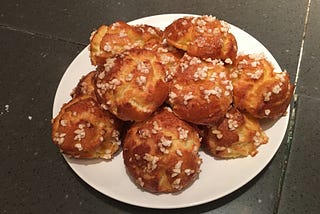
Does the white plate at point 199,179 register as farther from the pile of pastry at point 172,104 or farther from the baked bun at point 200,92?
the baked bun at point 200,92

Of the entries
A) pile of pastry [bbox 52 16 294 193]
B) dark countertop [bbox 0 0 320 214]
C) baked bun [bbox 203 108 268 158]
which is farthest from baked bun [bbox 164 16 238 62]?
dark countertop [bbox 0 0 320 214]

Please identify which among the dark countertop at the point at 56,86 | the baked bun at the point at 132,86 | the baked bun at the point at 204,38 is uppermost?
the baked bun at the point at 204,38

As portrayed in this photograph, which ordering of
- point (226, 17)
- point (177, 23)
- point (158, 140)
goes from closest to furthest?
1. point (158, 140)
2. point (177, 23)
3. point (226, 17)

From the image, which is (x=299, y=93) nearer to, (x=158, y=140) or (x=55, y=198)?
(x=158, y=140)

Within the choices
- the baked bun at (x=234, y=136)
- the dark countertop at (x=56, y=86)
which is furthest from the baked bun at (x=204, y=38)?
the dark countertop at (x=56, y=86)

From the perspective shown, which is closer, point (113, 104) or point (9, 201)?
point (113, 104)

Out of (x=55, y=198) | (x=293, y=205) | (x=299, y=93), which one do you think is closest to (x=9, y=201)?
(x=55, y=198)

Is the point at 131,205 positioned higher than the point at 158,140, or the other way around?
the point at 158,140
